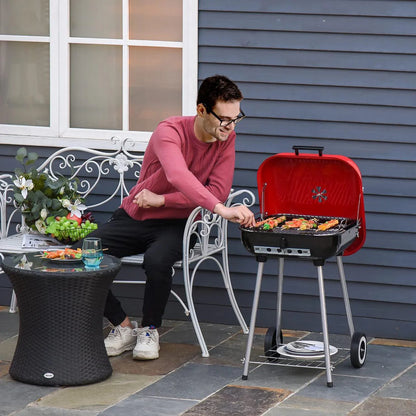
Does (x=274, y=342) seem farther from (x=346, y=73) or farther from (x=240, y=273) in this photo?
(x=346, y=73)

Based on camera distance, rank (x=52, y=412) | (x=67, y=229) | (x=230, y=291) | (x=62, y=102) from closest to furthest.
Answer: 1. (x=52, y=412)
2. (x=67, y=229)
3. (x=230, y=291)
4. (x=62, y=102)

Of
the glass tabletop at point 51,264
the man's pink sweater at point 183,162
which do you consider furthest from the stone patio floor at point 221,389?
the man's pink sweater at point 183,162

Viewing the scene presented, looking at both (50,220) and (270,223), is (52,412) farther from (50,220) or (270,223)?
(50,220)

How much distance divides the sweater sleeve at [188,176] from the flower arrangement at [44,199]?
713 millimetres

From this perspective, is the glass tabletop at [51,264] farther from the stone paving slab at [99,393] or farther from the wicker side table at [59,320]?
the stone paving slab at [99,393]

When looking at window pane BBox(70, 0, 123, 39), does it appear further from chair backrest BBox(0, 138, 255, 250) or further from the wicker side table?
the wicker side table

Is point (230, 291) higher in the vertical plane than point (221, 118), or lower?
lower

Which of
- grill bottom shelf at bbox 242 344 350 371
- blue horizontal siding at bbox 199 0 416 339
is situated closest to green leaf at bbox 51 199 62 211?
blue horizontal siding at bbox 199 0 416 339

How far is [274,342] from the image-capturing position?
4898 mm

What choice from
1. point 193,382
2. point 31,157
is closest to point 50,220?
point 31,157

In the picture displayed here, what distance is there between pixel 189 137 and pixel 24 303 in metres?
1.21

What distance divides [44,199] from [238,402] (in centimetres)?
177

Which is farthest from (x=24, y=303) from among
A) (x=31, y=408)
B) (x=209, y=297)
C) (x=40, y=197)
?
(x=209, y=297)

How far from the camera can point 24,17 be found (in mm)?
5770
